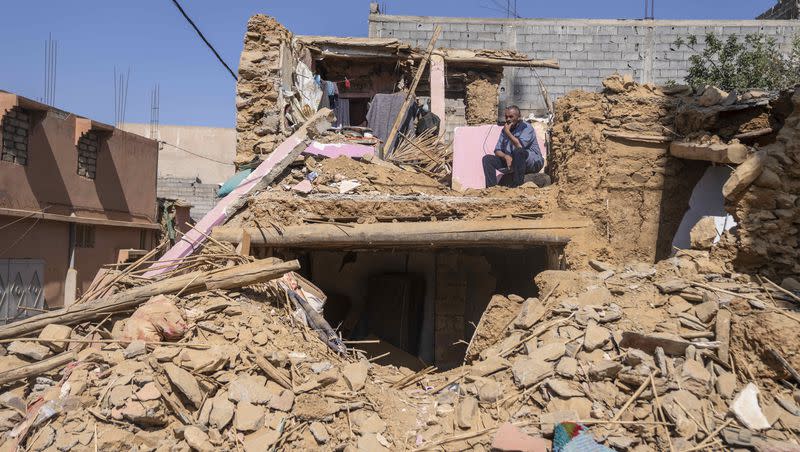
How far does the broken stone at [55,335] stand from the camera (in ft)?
17.3

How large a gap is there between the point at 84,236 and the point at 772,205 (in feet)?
37.7

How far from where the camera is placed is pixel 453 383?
563cm

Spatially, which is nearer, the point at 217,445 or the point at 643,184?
the point at 217,445

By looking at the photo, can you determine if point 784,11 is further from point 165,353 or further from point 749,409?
point 165,353

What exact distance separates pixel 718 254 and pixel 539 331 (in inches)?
73.4

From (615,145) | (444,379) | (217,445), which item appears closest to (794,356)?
(444,379)

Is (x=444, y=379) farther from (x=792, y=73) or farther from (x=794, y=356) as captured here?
(x=792, y=73)

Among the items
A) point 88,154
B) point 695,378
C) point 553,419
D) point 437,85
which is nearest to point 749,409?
point 695,378

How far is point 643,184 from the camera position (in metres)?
7.23

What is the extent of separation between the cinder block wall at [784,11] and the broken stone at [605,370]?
17.1m

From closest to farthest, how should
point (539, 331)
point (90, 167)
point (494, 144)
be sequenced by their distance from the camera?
point (539, 331) < point (494, 144) < point (90, 167)

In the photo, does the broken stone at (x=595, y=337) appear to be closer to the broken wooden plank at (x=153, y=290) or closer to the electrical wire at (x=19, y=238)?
the broken wooden plank at (x=153, y=290)

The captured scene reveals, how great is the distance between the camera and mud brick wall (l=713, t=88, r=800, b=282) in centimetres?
564

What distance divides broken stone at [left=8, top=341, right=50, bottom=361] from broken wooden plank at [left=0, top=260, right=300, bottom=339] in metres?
0.25
